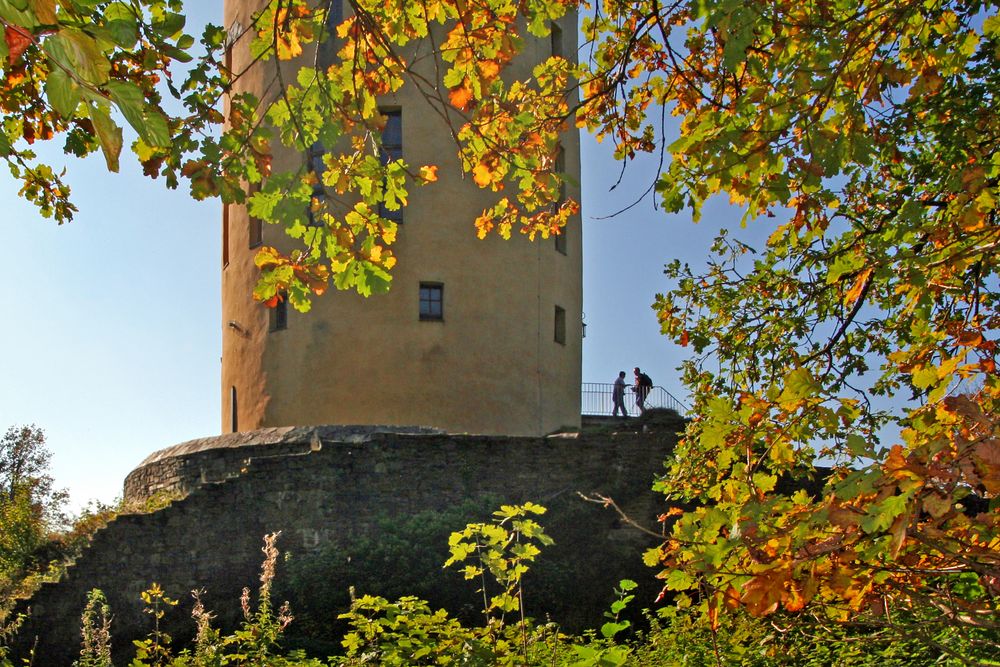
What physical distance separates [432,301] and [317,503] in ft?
16.6

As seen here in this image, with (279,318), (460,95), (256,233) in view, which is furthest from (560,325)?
(460,95)

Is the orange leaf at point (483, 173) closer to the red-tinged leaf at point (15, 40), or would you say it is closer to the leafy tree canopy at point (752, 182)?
the leafy tree canopy at point (752, 182)

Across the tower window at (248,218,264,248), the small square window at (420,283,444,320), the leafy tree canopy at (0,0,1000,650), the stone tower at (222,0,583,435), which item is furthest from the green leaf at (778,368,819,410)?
the tower window at (248,218,264,248)

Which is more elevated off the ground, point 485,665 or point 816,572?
point 816,572

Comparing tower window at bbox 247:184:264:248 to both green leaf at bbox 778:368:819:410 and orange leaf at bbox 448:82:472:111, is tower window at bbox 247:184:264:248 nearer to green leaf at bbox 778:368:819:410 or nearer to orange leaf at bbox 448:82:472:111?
orange leaf at bbox 448:82:472:111

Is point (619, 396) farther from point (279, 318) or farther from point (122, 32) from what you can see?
point (122, 32)

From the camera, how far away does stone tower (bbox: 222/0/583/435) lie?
17547mm

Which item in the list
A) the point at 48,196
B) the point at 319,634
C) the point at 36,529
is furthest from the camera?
the point at 36,529

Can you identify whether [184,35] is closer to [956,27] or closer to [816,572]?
[816,572]

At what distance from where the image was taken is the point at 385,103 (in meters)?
18.3

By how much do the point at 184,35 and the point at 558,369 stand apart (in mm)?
14722

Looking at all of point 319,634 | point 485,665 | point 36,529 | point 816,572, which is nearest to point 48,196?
point 485,665

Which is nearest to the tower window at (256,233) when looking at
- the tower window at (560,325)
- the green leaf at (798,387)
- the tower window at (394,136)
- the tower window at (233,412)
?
the tower window at (394,136)

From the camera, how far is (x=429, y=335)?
17.7m
